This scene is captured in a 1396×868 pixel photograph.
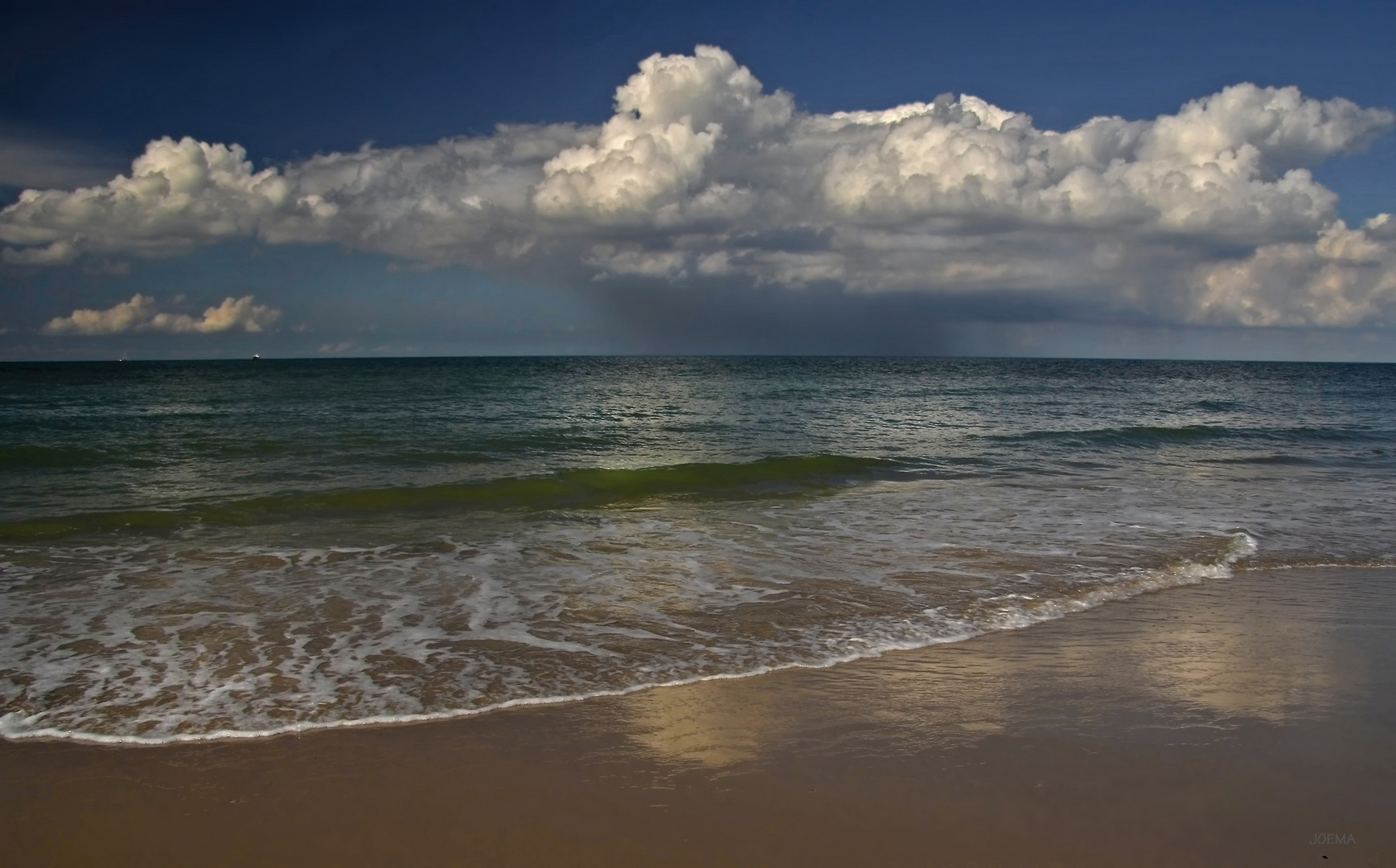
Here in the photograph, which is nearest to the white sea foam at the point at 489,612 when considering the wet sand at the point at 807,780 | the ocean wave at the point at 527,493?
the wet sand at the point at 807,780

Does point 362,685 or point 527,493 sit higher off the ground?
point 527,493

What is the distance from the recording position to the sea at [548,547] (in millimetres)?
6289

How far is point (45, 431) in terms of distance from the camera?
24.4m

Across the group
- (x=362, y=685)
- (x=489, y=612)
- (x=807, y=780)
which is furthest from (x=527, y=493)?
(x=807, y=780)

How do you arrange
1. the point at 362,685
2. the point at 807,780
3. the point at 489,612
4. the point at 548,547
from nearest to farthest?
the point at 807,780, the point at 362,685, the point at 489,612, the point at 548,547

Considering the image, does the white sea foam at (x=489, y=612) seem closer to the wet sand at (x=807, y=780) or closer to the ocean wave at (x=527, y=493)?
the wet sand at (x=807, y=780)

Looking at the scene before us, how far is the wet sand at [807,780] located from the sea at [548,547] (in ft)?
1.78

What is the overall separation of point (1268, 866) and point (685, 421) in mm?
25952

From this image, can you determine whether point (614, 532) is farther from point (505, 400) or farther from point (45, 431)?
point (505, 400)

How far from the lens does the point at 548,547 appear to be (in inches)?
432

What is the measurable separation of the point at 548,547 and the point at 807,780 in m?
6.90

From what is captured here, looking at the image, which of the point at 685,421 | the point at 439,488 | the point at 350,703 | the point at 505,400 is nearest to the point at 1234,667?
the point at 350,703

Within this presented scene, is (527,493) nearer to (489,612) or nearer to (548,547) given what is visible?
(548,547)

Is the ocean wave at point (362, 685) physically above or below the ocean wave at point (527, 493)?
below
